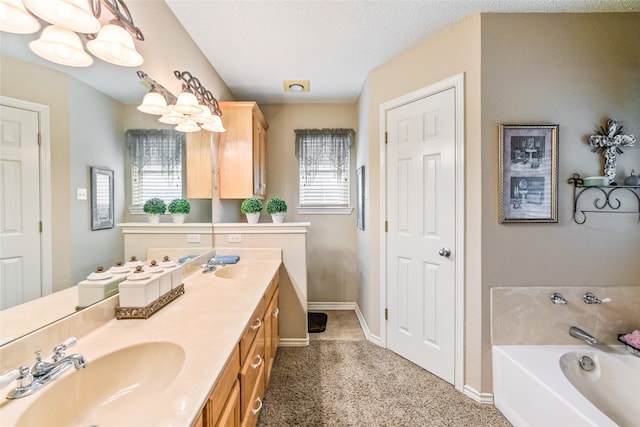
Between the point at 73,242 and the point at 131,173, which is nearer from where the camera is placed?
the point at 73,242

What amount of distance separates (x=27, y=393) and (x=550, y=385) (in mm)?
2180

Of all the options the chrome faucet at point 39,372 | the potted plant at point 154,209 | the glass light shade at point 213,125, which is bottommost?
the chrome faucet at point 39,372

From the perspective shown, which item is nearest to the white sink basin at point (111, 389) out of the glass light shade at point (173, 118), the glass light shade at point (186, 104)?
the glass light shade at point (173, 118)

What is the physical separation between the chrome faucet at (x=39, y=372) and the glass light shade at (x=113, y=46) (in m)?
1.13

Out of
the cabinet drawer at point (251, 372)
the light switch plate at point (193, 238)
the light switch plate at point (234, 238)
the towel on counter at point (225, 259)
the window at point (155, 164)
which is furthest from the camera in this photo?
the light switch plate at point (234, 238)

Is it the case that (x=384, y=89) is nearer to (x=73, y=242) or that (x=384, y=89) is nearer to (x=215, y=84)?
(x=215, y=84)

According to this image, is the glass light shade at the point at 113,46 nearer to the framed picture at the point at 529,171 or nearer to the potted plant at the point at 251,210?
the potted plant at the point at 251,210

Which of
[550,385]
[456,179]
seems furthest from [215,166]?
[550,385]

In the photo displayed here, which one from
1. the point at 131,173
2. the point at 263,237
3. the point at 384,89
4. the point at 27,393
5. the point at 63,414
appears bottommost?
the point at 63,414

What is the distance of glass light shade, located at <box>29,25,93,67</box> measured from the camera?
842mm

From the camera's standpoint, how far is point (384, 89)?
2.29 m

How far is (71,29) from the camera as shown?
913mm

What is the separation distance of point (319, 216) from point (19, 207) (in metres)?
2.66

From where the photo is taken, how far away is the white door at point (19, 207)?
730 millimetres
